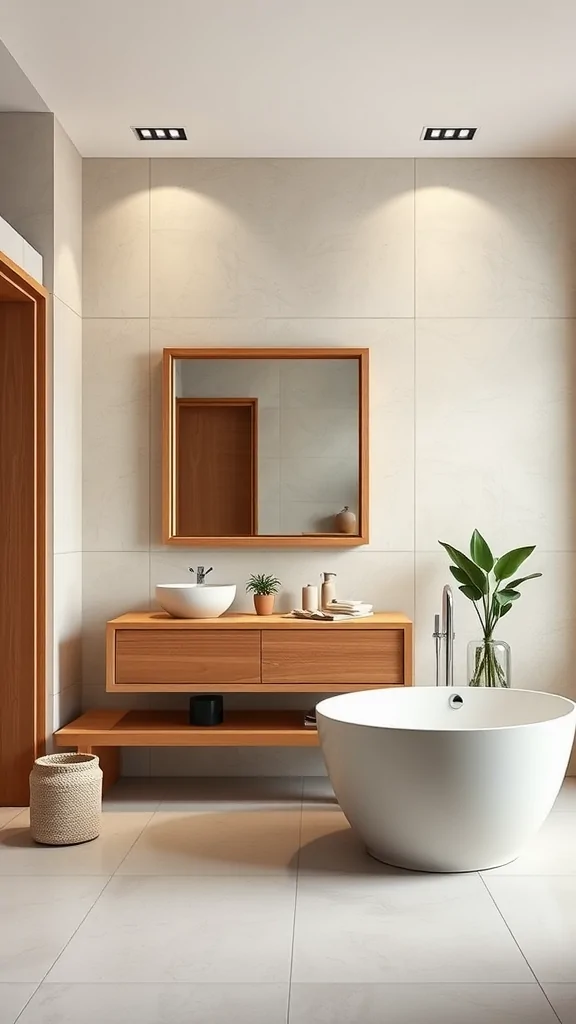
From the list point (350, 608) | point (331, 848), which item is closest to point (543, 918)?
point (331, 848)

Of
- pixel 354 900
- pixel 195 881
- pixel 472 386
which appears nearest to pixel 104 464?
pixel 472 386

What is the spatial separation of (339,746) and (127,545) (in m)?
1.73

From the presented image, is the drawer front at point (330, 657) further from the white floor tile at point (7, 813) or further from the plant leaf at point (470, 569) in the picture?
the white floor tile at point (7, 813)

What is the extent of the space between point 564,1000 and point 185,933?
103 centimetres

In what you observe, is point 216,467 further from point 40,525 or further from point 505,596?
point 505,596

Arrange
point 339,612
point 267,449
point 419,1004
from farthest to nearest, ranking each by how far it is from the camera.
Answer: point 267,449
point 339,612
point 419,1004

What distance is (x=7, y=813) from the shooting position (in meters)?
4.12

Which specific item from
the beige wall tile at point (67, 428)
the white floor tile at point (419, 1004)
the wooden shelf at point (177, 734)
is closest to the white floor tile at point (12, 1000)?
the white floor tile at point (419, 1004)

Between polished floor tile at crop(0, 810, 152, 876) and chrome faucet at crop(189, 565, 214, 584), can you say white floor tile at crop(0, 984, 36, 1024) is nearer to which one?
polished floor tile at crop(0, 810, 152, 876)

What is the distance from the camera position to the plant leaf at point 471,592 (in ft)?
14.6

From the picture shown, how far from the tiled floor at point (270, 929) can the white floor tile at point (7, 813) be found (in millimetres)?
19

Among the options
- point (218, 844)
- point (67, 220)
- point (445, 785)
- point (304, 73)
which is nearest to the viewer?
point (445, 785)

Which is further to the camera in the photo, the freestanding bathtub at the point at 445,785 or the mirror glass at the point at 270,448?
the mirror glass at the point at 270,448

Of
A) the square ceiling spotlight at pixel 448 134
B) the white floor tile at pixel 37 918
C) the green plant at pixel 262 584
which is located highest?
the square ceiling spotlight at pixel 448 134
